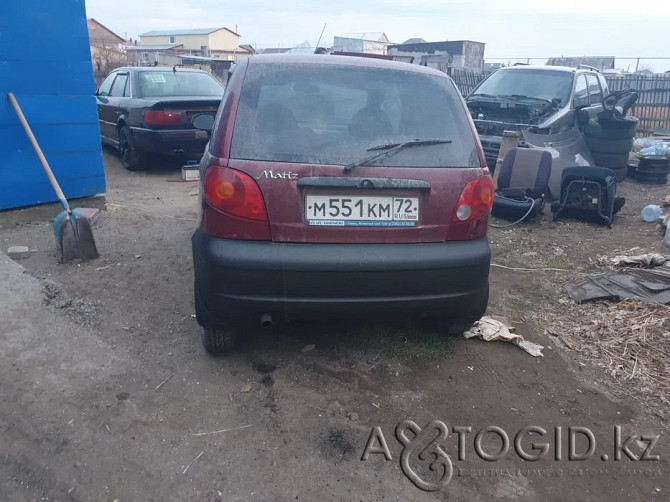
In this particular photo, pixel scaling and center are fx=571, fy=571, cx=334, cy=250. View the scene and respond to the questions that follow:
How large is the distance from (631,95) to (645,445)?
8.69 meters

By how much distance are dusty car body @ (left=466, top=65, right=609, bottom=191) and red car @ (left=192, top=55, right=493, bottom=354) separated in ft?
16.0

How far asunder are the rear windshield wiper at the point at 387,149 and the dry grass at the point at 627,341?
1.70 m

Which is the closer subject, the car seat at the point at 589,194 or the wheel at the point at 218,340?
the wheel at the point at 218,340

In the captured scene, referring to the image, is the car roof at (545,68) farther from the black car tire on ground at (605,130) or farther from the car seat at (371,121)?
the car seat at (371,121)

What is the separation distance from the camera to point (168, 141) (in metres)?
8.40

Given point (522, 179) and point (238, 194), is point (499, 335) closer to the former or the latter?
point (238, 194)

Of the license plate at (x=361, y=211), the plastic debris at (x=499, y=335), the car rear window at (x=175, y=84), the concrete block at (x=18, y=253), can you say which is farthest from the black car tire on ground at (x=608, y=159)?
the concrete block at (x=18, y=253)

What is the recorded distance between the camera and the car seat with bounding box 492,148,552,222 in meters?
6.79

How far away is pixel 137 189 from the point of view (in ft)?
26.1

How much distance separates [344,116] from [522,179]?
454 cm

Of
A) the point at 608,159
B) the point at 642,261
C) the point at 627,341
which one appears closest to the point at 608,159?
the point at 608,159

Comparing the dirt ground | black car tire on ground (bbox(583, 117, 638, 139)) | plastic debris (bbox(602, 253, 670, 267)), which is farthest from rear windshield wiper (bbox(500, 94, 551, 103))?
the dirt ground

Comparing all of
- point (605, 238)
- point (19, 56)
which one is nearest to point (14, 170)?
point (19, 56)

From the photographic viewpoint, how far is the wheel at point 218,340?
10.7 ft
